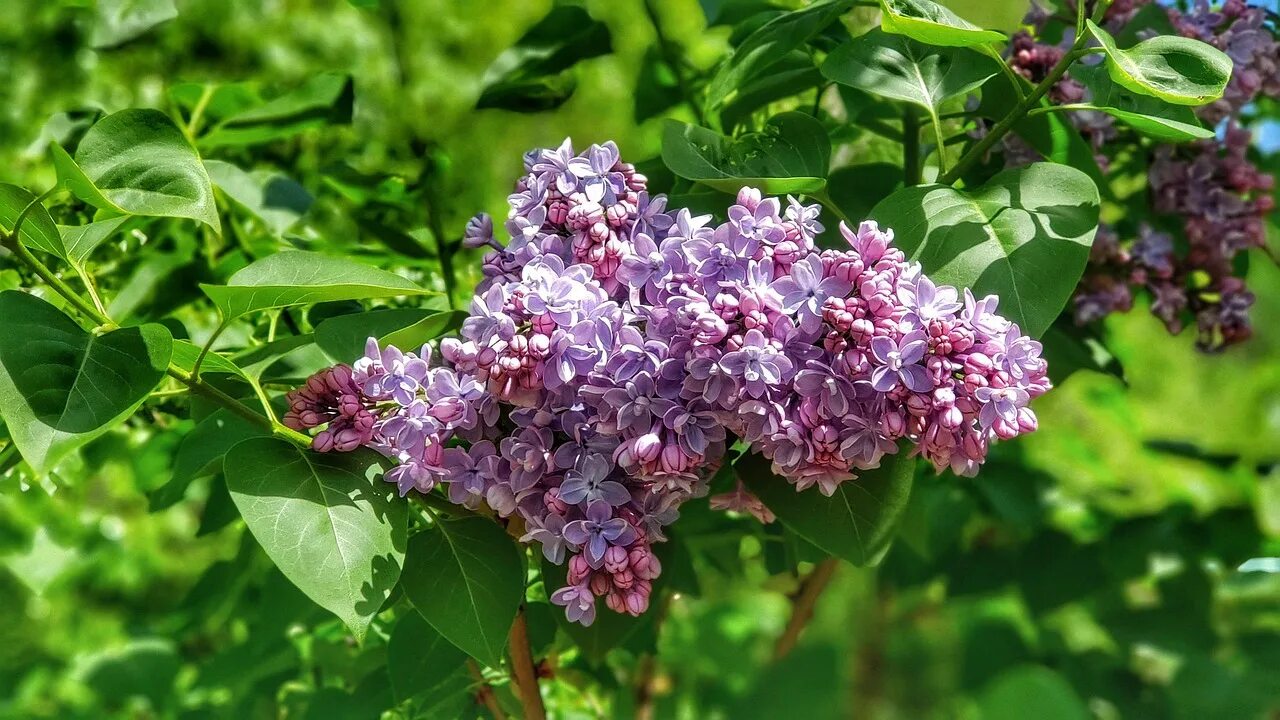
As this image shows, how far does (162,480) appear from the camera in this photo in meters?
0.84

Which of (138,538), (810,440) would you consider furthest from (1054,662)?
(138,538)

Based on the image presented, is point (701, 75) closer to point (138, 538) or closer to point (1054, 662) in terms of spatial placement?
point (1054, 662)

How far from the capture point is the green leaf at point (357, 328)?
0.51m

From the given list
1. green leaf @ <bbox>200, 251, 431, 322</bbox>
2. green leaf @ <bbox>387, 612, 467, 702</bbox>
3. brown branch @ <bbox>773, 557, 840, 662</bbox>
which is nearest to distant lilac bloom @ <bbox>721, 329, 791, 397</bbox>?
green leaf @ <bbox>200, 251, 431, 322</bbox>

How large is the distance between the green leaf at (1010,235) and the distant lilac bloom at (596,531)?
Result: 5.9 inches

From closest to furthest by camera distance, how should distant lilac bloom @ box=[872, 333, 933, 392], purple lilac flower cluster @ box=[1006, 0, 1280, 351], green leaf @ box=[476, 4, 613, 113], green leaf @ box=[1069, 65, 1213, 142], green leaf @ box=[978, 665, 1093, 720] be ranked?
green leaf @ box=[978, 665, 1093, 720]
distant lilac bloom @ box=[872, 333, 933, 392]
green leaf @ box=[1069, 65, 1213, 142]
purple lilac flower cluster @ box=[1006, 0, 1280, 351]
green leaf @ box=[476, 4, 613, 113]

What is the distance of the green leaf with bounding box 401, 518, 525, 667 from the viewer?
45cm

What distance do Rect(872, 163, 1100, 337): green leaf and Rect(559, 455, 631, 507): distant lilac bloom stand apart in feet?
0.46

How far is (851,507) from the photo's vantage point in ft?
1.49

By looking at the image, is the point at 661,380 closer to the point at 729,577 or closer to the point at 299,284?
the point at 299,284

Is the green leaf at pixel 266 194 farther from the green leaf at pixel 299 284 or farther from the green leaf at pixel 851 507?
the green leaf at pixel 851 507

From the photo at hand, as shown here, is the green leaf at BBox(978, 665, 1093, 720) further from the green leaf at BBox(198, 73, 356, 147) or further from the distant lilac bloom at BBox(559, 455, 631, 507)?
the green leaf at BBox(198, 73, 356, 147)

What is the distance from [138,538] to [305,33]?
127 centimetres

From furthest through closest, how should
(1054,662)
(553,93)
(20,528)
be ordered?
(20,528) → (1054,662) → (553,93)
